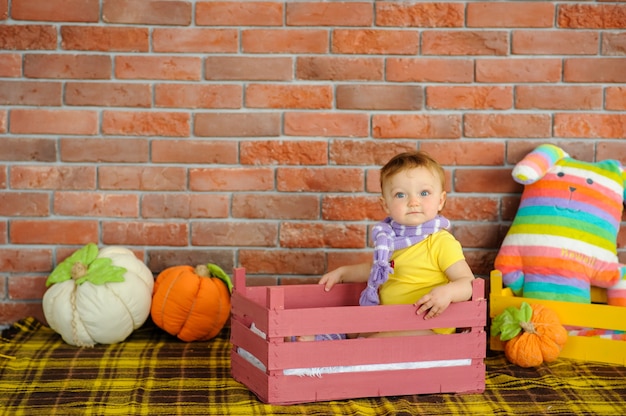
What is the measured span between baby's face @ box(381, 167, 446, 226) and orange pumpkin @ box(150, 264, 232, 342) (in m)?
0.68

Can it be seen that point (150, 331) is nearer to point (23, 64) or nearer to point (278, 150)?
point (278, 150)

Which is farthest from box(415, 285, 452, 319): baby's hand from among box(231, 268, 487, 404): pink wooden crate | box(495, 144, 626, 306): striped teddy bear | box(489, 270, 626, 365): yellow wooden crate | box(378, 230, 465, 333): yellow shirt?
box(495, 144, 626, 306): striped teddy bear

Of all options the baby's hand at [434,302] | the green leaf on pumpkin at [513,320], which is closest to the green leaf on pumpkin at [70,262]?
the baby's hand at [434,302]

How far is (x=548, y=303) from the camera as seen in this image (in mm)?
2197

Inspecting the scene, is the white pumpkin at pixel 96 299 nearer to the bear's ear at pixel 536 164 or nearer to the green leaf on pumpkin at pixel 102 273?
the green leaf on pumpkin at pixel 102 273

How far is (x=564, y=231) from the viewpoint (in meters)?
2.33

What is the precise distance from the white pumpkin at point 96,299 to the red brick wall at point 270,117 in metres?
0.18

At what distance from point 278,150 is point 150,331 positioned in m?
0.72

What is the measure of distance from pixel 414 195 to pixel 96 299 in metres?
0.99

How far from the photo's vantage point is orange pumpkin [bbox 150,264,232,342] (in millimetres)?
2344

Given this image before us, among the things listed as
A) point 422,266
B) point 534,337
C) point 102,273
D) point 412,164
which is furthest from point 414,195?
point 102,273

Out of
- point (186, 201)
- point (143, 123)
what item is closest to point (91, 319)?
point (186, 201)

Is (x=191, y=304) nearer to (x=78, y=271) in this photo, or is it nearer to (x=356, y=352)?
(x=78, y=271)

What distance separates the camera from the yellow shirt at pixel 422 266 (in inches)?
77.4
